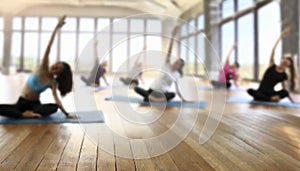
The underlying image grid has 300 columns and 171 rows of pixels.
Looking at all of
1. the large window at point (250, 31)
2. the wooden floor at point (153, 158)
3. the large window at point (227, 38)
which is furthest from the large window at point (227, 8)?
the wooden floor at point (153, 158)

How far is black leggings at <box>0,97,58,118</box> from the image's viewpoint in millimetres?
2159

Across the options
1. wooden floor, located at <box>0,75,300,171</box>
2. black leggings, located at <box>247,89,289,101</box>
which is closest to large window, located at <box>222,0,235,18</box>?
black leggings, located at <box>247,89,289,101</box>

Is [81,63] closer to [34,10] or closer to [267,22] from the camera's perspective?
[267,22]

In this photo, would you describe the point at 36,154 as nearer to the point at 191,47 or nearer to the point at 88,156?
the point at 88,156

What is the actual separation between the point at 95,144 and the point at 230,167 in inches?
28.1

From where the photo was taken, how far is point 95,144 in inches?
56.8

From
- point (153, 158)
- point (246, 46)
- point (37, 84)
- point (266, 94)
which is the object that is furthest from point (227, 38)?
point (153, 158)

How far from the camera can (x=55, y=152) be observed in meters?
1.30

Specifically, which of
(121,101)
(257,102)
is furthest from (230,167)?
(257,102)

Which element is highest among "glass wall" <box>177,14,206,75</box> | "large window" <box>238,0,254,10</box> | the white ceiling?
the white ceiling

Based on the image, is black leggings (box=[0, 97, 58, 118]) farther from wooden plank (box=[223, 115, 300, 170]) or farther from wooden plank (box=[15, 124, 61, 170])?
wooden plank (box=[223, 115, 300, 170])

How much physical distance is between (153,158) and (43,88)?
1.38 metres

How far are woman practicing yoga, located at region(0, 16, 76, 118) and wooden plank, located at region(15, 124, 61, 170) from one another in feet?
1.65

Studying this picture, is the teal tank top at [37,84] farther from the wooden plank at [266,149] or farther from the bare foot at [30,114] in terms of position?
the wooden plank at [266,149]
